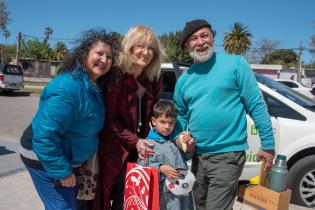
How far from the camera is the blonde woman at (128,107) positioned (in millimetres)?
2828

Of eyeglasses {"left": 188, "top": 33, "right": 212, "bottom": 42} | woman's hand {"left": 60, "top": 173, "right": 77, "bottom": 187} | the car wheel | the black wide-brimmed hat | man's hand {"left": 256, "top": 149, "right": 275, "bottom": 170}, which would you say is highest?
the black wide-brimmed hat

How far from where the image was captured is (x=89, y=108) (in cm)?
248

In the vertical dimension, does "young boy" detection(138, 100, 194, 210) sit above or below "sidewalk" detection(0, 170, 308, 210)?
above

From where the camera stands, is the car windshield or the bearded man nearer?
the bearded man

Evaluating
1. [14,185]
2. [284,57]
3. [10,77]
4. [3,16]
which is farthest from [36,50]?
[14,185]

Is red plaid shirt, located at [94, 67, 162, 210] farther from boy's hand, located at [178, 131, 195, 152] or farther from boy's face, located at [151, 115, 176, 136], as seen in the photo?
boy's hand, located at [178, 131, 195, 152]

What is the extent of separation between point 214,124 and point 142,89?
0.64 meters

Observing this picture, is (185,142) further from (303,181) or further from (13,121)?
(13,121)

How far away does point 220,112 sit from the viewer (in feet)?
9.09

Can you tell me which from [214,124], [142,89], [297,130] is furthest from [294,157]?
[142,89]

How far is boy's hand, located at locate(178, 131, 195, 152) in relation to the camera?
287 centimetres

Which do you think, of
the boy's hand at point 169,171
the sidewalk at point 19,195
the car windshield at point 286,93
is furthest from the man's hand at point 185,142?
the car windshield at point 286,93

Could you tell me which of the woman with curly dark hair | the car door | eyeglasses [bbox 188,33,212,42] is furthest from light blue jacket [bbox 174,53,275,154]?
the car door

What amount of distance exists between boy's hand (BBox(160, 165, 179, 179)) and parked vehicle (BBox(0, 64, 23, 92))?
66.2ft
